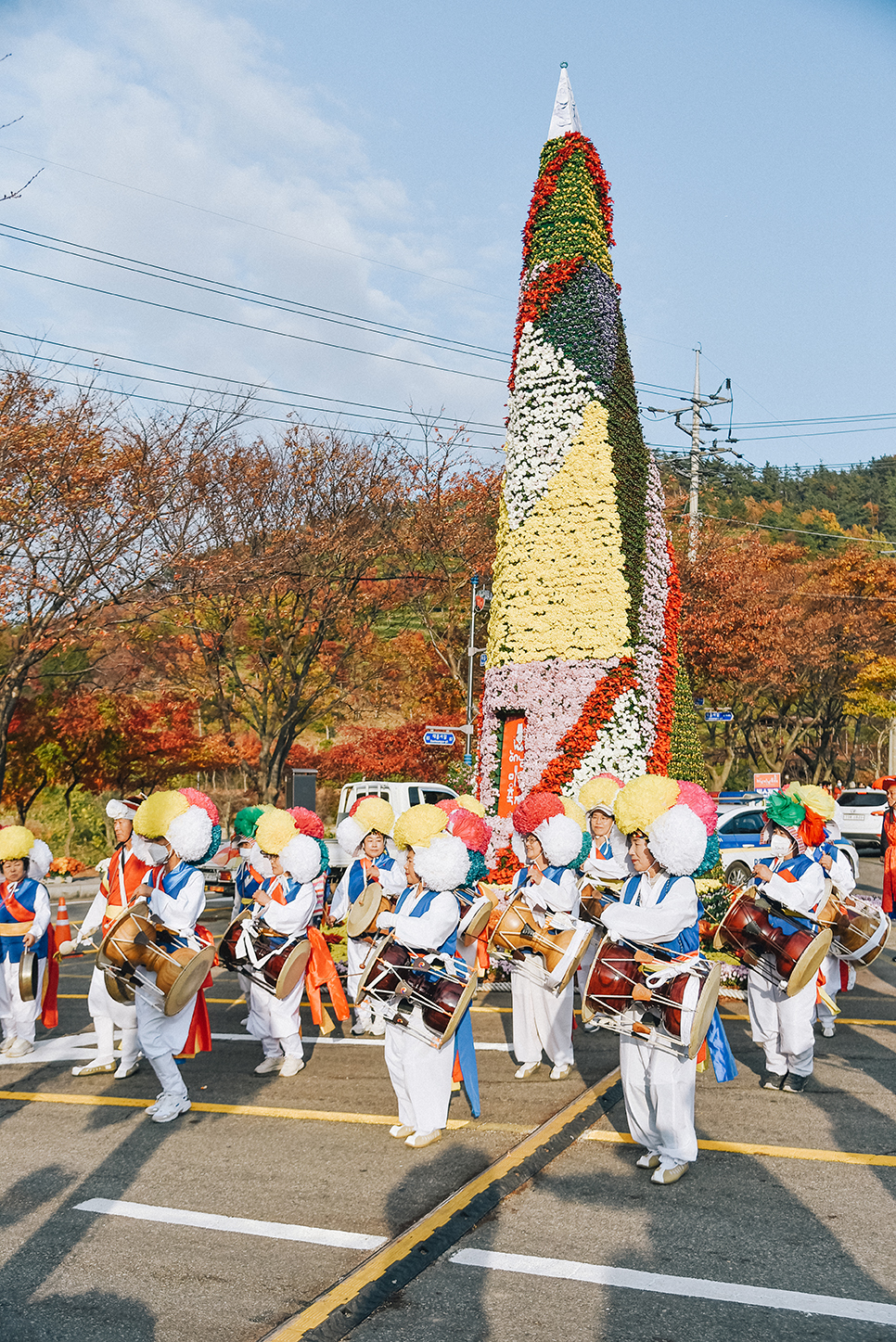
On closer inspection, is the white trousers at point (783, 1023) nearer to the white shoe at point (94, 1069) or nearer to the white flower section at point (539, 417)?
the white shoe at point (94, 1069)

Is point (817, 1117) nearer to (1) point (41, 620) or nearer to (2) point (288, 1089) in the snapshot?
(2) point (288, 1089)

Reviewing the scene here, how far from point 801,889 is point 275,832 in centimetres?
362

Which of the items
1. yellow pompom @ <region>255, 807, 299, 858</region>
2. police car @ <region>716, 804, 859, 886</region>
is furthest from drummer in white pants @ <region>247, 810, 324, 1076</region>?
police car @ <region>716, 804, 859, 886</region>

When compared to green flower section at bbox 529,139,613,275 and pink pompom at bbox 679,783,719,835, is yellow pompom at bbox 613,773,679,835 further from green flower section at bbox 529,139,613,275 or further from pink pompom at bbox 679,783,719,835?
green flower section at bbox 529,139,613,275

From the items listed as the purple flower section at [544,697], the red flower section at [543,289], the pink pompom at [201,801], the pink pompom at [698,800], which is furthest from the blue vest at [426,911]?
the red flower section at [543,289]

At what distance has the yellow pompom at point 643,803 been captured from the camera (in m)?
5.66

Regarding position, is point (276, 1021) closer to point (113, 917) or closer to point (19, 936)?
point (113, 917)

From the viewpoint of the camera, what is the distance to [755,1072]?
7.50 m

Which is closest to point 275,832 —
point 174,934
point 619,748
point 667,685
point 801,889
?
point 174,934

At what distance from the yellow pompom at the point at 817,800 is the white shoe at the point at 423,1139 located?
166 inches

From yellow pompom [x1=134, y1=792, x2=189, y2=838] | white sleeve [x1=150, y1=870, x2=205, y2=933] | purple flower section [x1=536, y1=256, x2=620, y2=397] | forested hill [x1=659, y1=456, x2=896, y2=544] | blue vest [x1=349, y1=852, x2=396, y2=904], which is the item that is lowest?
blue vest [x1=349, y1=852, x2=396, y2=904]

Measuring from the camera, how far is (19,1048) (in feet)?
27.0

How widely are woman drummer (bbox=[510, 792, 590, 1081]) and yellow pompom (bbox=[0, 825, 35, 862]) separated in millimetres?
3722

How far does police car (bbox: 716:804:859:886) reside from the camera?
1692 centimetres
